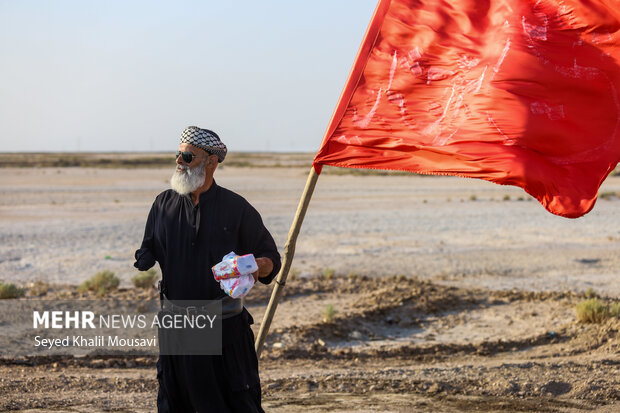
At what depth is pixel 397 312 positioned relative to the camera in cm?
1206

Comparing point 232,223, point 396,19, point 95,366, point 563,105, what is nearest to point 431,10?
point 396,19

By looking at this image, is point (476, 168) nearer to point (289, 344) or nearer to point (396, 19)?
point (396, 19)

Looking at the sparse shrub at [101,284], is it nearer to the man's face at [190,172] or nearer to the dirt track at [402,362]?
the dirt track at [402,362]

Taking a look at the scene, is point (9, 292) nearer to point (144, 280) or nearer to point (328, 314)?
point (144, 280)

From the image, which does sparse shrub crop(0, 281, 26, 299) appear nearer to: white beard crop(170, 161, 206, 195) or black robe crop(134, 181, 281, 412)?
black robe crop(134, 181, 281, 412)

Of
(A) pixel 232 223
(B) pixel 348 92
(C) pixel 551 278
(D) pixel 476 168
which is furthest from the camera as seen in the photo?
(C) pixel 551 278

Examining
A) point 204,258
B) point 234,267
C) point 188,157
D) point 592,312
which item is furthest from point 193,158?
point 592,312

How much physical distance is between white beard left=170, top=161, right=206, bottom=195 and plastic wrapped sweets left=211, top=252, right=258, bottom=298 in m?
0.53

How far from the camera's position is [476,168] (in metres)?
5.18

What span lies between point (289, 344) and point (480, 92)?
5.47 metres

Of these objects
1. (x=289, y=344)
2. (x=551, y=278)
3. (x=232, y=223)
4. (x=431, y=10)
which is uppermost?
(x=431, y=10)

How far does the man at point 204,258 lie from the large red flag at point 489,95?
76 centimetres

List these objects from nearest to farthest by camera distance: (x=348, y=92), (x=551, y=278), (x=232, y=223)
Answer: (x=232, y=223), (x=348, y=92), (x=551, y=278)

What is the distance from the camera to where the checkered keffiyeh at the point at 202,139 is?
4.76 meters
